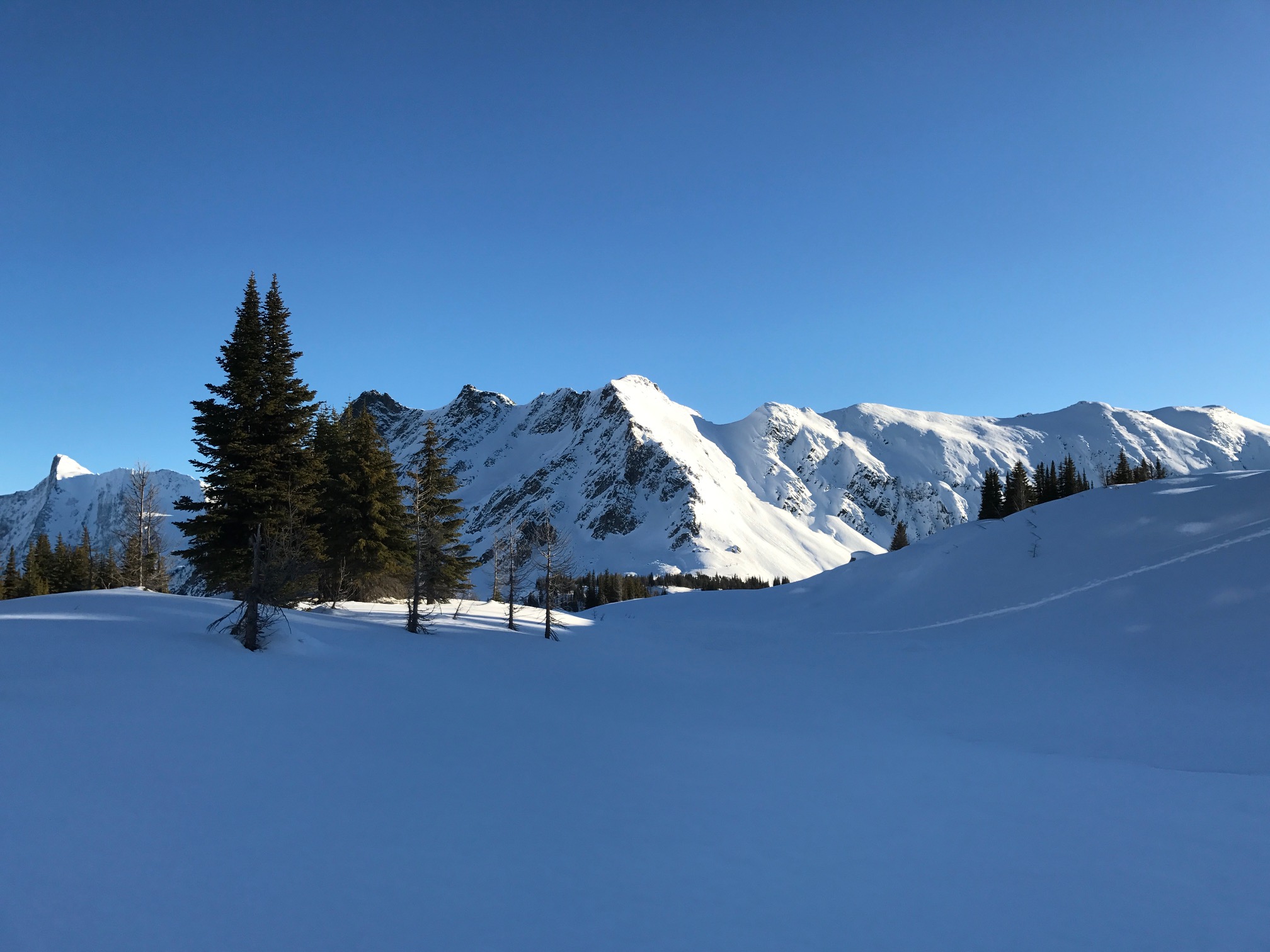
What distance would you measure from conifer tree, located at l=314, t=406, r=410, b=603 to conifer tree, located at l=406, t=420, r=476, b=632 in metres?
1.34

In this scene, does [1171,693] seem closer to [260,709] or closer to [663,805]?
[663,805]

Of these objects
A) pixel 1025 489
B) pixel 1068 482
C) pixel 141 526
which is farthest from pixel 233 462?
pixel 1025 489

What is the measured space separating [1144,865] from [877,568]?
140 ft

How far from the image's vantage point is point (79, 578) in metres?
53.2

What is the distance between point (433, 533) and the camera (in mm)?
Result: 28219

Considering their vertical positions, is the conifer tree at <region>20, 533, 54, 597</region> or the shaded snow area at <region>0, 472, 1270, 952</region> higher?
the conifer tree at <region>20, 533, 54, 597</region>

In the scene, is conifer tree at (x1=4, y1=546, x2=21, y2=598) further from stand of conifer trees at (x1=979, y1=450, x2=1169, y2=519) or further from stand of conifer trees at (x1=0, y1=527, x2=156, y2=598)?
stand of conifer trees at (x1=979, y1=450, x2=1169, y2=519)

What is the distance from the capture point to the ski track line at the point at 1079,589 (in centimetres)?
2767

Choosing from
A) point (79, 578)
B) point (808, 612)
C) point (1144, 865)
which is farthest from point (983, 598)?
point (79, 578)

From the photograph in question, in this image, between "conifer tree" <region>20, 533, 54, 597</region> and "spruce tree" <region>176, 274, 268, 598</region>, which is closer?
"spruce tree" <region>176, 274, 268, 598</region>

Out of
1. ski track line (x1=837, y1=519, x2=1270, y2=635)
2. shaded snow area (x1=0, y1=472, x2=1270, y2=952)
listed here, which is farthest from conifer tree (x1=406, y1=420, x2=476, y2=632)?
ski track line (x1=837, y1=519, x2=1270, y2=635)

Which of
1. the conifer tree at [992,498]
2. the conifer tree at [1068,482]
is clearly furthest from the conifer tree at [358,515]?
the conifer tree at [1068,482]

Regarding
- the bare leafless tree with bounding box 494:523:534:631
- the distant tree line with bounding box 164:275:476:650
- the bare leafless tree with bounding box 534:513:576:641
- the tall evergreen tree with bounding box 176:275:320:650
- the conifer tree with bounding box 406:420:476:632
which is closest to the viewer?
the distant tree line with bounding box 164:275:476:650

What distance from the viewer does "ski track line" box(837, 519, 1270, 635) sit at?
1089 inches
